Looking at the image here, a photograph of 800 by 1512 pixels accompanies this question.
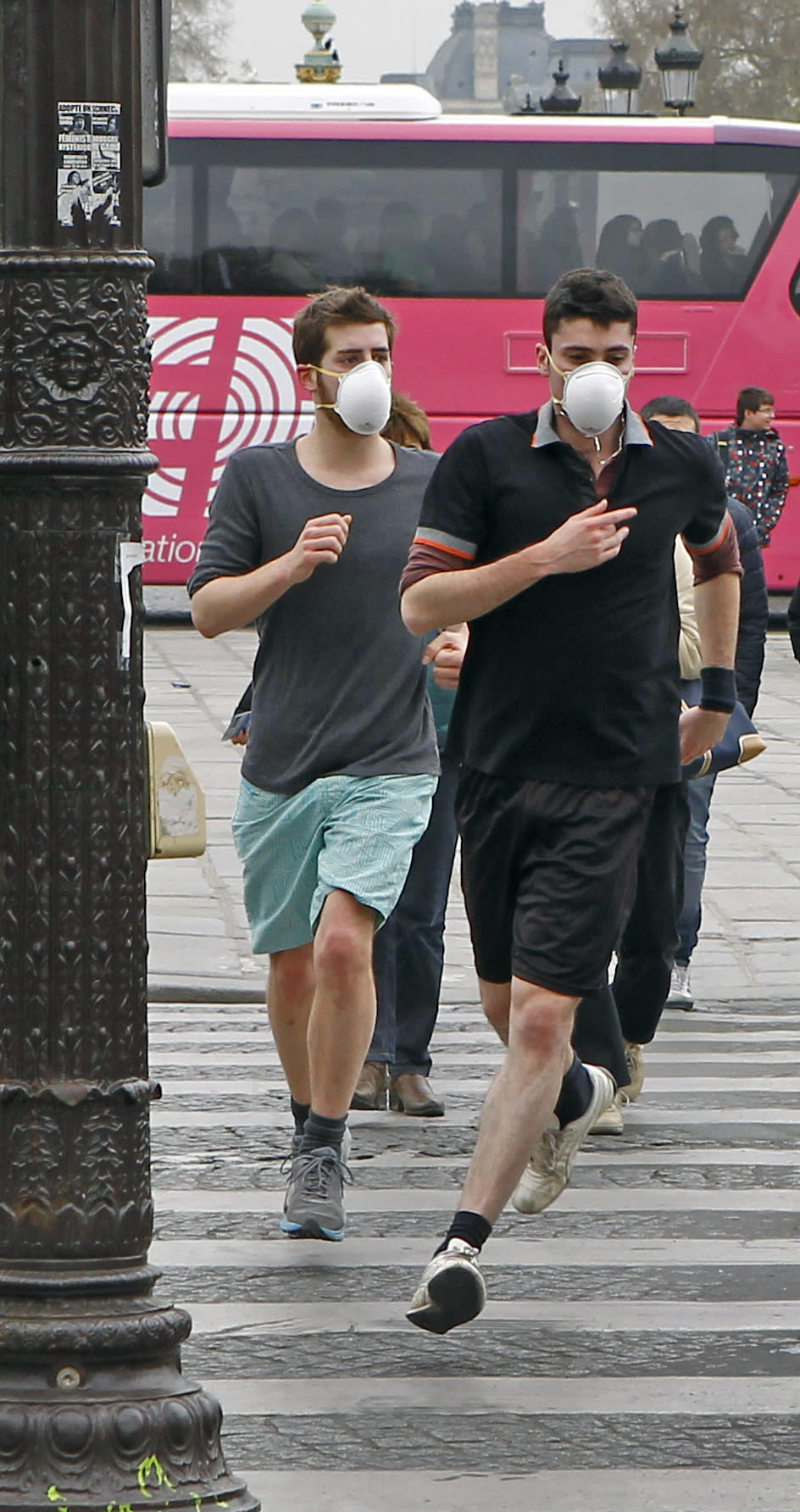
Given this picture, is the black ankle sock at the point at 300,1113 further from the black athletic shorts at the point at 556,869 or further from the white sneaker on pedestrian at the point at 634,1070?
the white sneaker on pedestrian at the point at 634,1070

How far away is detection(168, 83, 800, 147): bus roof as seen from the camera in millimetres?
21938

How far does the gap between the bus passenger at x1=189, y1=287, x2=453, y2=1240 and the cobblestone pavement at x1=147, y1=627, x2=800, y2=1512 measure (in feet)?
1.26

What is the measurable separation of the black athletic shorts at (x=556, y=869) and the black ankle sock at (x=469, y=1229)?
0.45 meters

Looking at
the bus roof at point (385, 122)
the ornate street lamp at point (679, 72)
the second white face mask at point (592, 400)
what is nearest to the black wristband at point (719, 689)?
the second white face mask at point (592, 400)

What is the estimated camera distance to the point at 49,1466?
3.54 meters

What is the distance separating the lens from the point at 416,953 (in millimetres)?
7188

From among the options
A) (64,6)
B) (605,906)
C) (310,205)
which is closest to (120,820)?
(64,6)

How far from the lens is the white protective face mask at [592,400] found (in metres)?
4.90

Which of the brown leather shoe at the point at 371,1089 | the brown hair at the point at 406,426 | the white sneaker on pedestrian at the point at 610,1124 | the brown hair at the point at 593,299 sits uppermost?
the brown hair at the point at 593,299

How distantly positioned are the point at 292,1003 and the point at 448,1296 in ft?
4.36

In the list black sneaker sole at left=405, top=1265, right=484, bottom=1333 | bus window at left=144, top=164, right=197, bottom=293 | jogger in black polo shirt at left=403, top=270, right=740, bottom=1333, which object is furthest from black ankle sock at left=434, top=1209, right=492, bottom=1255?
bus window at left=144, top=164, right=197, bottom=293

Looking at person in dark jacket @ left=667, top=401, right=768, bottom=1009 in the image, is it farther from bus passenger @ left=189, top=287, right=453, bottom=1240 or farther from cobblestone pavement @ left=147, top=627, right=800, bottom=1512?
bus passenger @ left=189, top=287, right=453, bottom=1240

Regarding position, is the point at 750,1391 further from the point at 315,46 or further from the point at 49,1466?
the point at 315,46

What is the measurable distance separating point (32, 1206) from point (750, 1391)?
1.53 m
